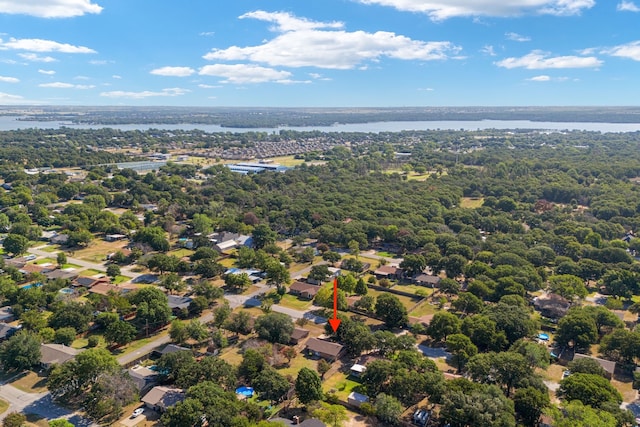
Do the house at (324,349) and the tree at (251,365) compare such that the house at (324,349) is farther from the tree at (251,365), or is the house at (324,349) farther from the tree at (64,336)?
the tree at (64,336)

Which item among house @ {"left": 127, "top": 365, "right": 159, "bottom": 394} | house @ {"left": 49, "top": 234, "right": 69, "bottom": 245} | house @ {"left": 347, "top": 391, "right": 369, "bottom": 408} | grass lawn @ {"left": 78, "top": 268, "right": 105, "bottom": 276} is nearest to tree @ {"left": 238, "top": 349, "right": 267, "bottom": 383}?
house @ {"left": 127, "top": 365, "right": 159, "bottom": 394}

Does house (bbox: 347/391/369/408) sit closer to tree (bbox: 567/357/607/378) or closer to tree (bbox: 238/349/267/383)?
tree (bbox: 238/349/267/383)

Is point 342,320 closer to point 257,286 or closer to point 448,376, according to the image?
point 448,376

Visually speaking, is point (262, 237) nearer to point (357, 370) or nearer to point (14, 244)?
point (14, 244)

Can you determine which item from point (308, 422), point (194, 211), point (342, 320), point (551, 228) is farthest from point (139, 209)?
point (551, 228)

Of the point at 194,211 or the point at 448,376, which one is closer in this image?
the point at 448,376

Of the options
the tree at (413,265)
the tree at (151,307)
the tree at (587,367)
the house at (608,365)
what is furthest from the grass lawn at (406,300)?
the tree at (151,307)

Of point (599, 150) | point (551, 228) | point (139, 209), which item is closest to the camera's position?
point (551, 228)
